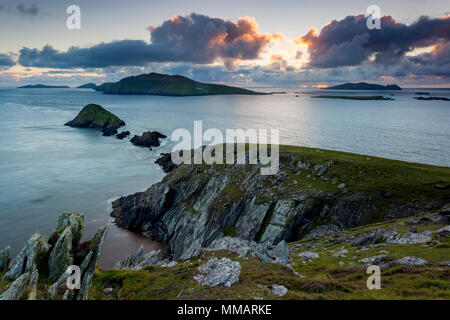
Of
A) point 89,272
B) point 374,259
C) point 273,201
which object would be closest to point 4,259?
point 89,272

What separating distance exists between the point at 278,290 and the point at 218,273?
18.1 ft

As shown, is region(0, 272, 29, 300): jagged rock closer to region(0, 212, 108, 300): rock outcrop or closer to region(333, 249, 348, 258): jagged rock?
region(0, 212, 108, 300): rock outcrop

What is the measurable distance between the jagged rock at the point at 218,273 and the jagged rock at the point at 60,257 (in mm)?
9990

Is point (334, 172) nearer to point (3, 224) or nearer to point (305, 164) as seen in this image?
point (305, 164)

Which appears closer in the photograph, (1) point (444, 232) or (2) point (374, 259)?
(2) point (374, 259)

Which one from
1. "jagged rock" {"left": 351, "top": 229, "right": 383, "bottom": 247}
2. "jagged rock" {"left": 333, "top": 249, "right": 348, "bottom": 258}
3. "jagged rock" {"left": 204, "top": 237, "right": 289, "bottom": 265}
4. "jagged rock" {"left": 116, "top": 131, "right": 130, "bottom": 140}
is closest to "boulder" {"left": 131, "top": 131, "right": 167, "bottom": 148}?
"jagged rock" {"left": 116, "top": 131, "right": 130, "bottom": 140}

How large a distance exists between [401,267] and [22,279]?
81.0 ft

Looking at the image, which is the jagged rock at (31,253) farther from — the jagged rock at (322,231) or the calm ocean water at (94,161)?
the jagged rock at (322,231)

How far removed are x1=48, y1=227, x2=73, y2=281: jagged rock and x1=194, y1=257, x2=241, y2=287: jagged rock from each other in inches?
393

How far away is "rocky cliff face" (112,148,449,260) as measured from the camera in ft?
122

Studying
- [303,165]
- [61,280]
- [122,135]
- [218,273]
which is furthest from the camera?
[122,135]

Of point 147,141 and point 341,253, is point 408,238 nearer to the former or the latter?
point 341,253

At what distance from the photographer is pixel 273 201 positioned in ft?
141

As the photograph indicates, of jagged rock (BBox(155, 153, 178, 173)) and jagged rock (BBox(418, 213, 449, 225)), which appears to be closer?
jagged rock (BBox(418, 213, 449, 225))
